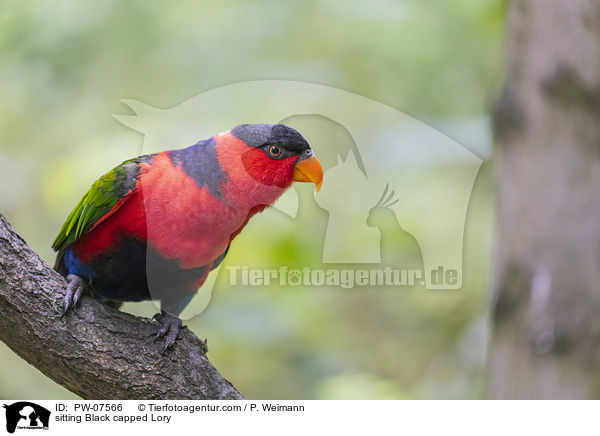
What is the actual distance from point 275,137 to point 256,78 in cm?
74

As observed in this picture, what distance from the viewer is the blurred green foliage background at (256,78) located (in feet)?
7.48

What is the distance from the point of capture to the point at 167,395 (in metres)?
1.52

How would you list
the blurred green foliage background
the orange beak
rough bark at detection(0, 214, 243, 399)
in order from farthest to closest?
the blurred green foliage background < the orange beak < rough bark at detection(0, 214, 243, 399)

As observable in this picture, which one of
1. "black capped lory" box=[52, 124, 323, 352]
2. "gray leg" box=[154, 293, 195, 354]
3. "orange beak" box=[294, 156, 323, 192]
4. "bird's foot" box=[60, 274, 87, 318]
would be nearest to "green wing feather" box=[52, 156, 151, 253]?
"black capped lory" box=[52, 124, 323, 352]

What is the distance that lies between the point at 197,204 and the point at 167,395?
0.53 metres

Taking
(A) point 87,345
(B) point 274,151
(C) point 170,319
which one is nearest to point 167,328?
(C) point 170,319

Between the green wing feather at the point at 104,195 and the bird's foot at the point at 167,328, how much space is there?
1.13 ft

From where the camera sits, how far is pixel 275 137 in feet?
5.02

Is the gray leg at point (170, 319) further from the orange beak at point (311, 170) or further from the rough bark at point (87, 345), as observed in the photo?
the orange beak at point (311, 170)

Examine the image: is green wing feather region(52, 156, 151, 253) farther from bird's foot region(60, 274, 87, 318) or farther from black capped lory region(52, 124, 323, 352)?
bird's foot region(60, 274, 87, 318)
